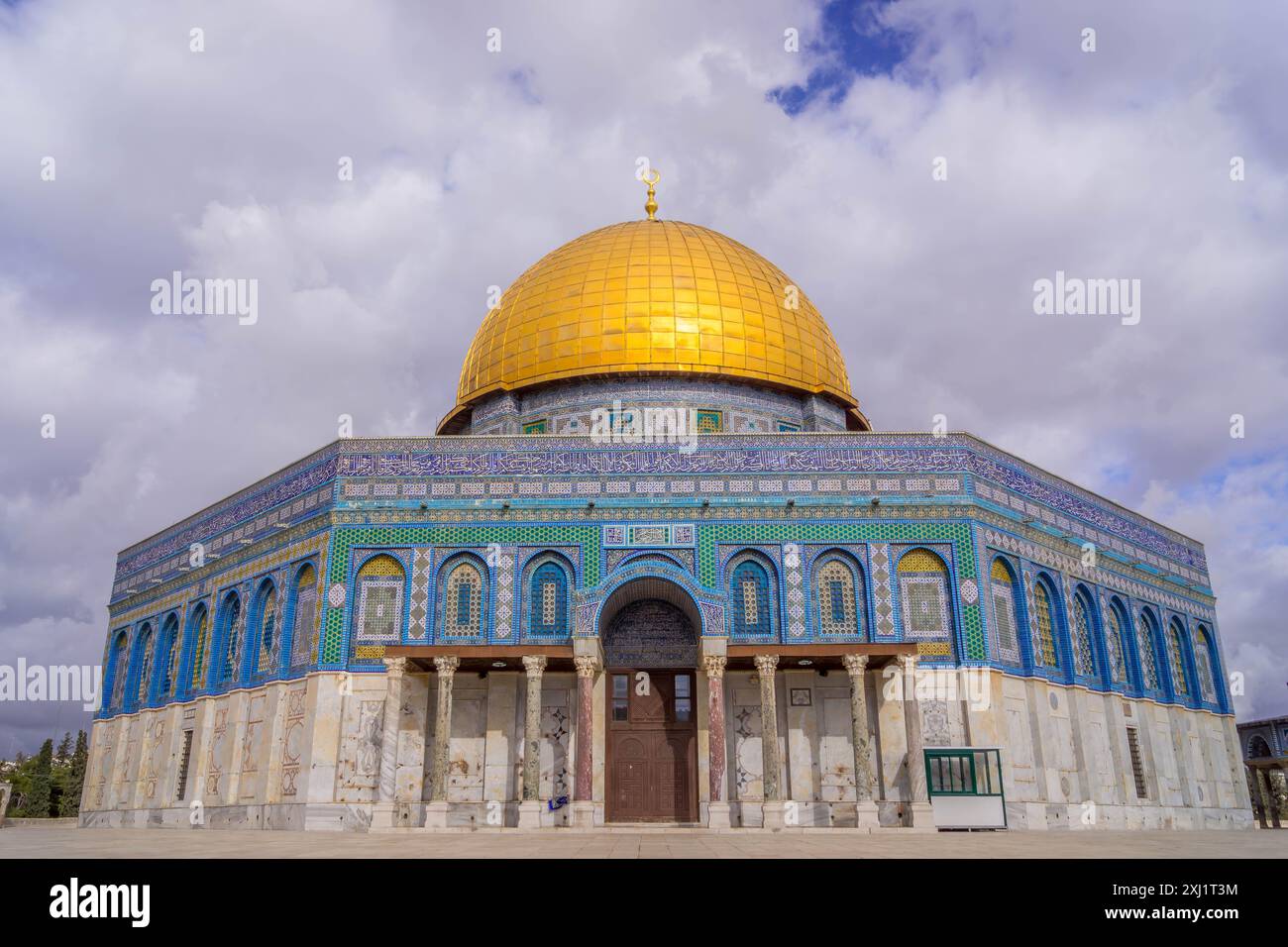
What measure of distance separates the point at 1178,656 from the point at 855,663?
1261 cm

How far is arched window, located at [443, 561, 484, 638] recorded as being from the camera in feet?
65.9

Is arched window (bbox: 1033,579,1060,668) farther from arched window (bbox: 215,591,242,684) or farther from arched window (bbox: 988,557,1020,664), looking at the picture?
arched window (bbox: 215,591,242,684)

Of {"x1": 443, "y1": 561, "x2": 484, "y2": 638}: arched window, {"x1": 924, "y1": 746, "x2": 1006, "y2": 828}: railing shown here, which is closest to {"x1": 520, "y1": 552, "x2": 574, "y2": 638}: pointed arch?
{"x1": 443, "y1": 561, "x2": 484, "y2": 638}: arched window

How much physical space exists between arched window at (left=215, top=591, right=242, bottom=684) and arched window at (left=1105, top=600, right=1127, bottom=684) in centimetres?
1941

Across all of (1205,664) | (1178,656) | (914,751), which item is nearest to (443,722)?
(914,751)

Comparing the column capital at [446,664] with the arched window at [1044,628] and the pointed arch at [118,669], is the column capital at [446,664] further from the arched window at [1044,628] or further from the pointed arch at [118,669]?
the pointed arch at [118,669]

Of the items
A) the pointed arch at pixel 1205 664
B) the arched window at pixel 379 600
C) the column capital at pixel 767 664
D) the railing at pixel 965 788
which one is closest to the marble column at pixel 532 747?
the arched window at pixel 379 600

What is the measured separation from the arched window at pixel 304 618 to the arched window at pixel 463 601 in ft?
8.53

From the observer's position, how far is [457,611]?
66.4ft

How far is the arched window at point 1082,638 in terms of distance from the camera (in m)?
22.0

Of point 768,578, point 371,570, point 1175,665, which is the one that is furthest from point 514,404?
point 1175,665

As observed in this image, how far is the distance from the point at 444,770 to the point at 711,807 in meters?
4.84
